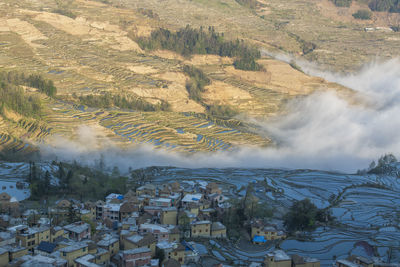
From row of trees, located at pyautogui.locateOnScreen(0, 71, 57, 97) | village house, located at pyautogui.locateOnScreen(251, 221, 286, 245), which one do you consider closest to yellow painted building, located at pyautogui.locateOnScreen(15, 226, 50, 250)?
village house, located at pyautogui.locateOnScreen(251, 221, 286, 245)

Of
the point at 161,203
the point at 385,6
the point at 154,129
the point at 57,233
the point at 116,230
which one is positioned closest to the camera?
the point at 57,233

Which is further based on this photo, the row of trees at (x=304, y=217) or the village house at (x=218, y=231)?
the row of trees at (x=304, y=217)

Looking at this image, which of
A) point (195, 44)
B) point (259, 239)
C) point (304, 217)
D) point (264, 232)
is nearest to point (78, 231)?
point (259, 239)

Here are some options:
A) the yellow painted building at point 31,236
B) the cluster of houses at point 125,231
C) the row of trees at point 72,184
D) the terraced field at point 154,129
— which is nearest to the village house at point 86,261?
the cluster of houses at point 125,231

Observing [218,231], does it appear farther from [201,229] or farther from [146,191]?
[146,191]

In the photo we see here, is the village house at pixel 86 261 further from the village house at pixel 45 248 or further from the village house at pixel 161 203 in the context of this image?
the village house at pixel 161 203
